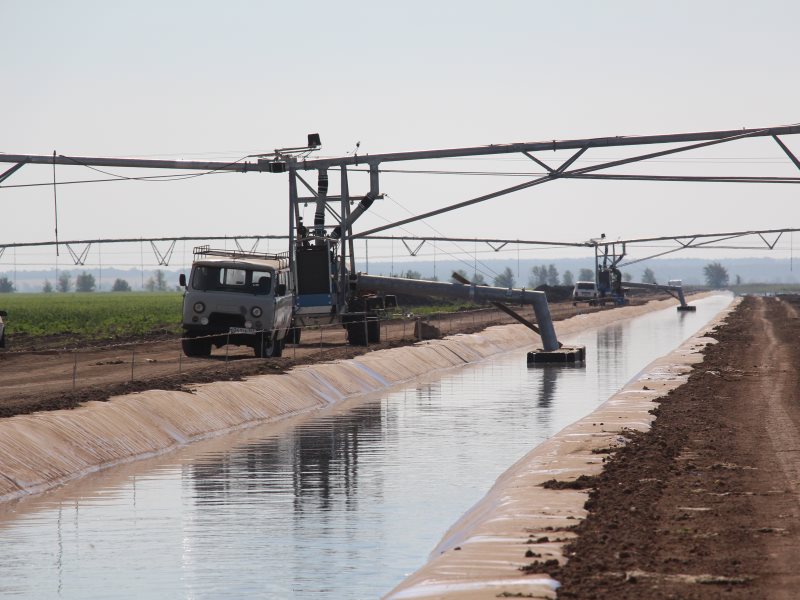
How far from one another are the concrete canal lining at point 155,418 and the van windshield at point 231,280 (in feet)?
9.69

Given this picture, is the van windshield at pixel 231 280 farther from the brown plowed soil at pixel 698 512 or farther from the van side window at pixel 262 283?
the brown plowed soil at pixel 698 512

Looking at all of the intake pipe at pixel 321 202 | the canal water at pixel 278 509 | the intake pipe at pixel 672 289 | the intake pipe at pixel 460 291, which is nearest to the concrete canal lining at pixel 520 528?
the canal water at pixel 278 509

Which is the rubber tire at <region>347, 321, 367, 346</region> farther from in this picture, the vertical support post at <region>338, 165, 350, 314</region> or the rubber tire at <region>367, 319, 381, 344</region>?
the vertical support post at <region>338, 165, 350, 314</region>

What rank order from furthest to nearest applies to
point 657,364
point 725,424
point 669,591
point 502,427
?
point 657,364 → point 502,427 → point 725,424 → point 669,591

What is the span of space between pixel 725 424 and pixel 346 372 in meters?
16.6

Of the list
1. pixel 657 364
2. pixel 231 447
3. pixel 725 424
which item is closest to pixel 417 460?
pixel 231 447

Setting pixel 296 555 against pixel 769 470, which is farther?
pixel 769 470

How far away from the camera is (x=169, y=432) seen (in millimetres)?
26656

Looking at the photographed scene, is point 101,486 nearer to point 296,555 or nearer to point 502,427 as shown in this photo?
point 296,555

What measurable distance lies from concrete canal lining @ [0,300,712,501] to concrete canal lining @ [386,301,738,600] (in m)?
7.24

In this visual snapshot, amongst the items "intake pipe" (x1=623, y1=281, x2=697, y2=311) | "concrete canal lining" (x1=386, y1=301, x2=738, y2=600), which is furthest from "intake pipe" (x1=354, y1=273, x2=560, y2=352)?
"intake pipe" (x1=623, y1=281, x2=697, y2=311)

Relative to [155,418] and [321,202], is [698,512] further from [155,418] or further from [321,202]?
[321,202]

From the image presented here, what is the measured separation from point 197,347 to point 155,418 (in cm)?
1398

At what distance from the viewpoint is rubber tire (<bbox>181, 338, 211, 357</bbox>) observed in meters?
40.3
